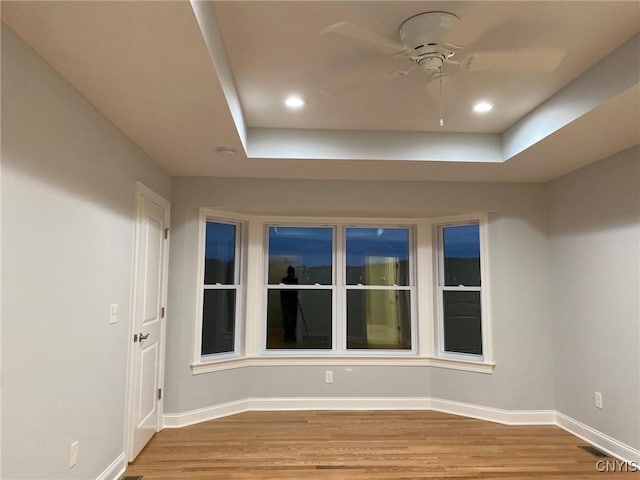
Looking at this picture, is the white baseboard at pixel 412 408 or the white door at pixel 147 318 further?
the white baseboard at pixel 412 408

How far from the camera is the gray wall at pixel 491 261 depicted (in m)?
3.79

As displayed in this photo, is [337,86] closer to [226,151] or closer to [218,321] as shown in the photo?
[226,151]

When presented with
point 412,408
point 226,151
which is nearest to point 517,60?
point 226,151

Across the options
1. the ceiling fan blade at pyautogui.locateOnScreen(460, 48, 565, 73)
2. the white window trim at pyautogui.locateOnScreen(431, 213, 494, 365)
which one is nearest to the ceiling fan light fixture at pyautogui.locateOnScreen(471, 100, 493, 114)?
the ceiling fan blade at pyautogui.locateOnScreen(460, 48, 565, 73)

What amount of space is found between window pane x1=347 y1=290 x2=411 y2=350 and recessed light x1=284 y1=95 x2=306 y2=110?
2.24 m

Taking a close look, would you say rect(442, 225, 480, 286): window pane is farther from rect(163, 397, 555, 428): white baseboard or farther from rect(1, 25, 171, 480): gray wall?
rect(1, 25, 171, 480): gray wall

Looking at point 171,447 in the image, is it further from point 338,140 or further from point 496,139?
point 496,139

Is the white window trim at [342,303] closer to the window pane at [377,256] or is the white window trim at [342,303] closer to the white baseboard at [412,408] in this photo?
the window pane at [377,256]

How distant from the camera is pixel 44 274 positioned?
1.88 m

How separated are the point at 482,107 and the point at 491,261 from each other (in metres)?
1.70

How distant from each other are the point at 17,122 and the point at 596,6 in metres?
2.53

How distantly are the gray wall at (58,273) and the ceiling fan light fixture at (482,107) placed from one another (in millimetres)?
2438

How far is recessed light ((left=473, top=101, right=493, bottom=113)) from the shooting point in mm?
2825

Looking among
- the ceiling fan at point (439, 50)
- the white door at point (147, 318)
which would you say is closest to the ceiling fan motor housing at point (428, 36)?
the ceiling fan at point (439, 50)
